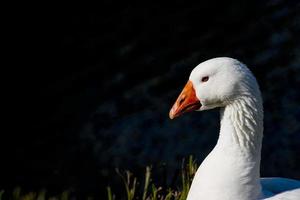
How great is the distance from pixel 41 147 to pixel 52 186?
0.84m

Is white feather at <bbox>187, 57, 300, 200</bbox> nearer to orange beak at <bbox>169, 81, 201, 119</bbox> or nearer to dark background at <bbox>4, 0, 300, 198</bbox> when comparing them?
orange beak at <bbox>169, 81, 201, 119</bbox>

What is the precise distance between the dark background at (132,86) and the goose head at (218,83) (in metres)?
1.99

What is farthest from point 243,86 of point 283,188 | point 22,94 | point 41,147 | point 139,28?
point 139,28

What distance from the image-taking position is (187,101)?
5176 millimetres

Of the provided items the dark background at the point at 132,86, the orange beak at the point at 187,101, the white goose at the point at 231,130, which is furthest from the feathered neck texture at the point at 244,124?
the dark background at the point at 132,86

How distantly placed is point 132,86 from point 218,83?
459 cm

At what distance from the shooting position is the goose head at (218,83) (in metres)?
4.98

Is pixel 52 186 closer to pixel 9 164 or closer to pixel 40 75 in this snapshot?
pixel 9 164

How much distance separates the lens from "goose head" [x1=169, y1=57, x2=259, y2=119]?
4977 millimetres

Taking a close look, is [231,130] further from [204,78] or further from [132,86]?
[132,86]

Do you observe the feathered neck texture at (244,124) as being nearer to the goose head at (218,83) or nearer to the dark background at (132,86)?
the goose head at (218,83)

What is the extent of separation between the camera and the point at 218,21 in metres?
10.6

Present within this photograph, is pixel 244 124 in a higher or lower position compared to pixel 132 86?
lower

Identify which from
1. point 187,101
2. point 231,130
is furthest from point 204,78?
point 231,130
